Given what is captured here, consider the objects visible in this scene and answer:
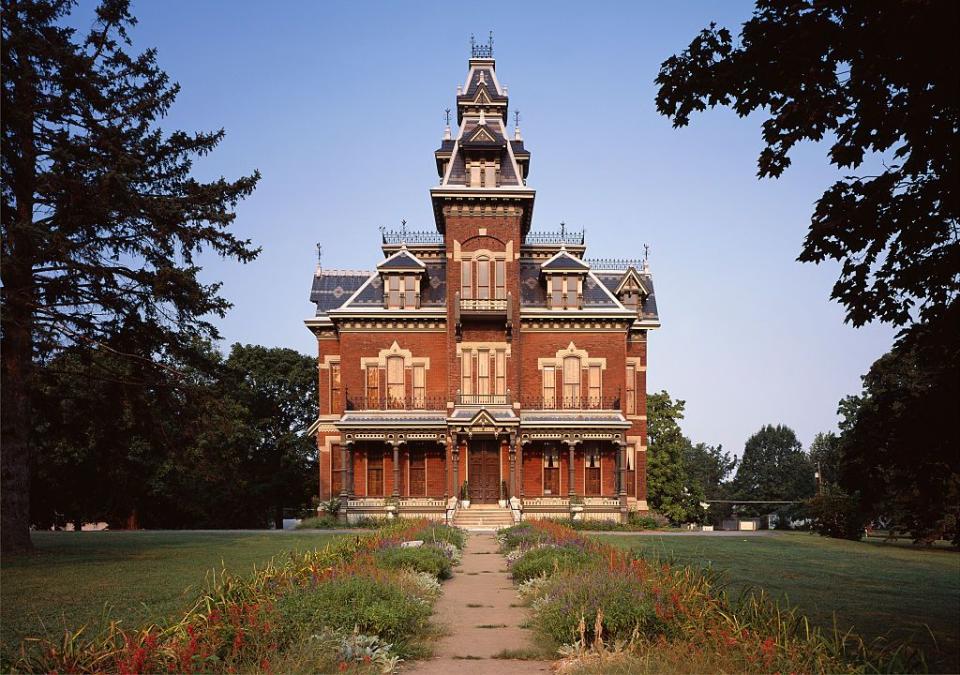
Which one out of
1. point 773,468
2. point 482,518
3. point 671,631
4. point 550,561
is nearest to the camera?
point 671,631

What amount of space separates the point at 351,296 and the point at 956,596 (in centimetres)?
3586

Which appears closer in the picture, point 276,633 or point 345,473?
point 276,633

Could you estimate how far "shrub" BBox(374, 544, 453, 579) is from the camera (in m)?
15.5

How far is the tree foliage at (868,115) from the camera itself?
9.16 meters

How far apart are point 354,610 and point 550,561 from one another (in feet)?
20.4

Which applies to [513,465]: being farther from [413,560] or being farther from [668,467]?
[413,560]

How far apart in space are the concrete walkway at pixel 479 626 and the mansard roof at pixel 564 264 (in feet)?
88.3

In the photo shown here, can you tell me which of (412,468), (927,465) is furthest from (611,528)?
(927,465)

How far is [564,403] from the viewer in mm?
44688

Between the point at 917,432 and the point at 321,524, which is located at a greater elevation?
the point at 917,432

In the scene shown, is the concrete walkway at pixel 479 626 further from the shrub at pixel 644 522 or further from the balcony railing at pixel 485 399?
the balcony railing at pixel 485 399

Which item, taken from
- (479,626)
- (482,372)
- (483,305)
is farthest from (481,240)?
(479,626)

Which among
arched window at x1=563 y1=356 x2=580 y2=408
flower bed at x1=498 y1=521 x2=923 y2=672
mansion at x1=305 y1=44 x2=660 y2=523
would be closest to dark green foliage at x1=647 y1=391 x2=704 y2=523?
mansion at x1=305 y1=44 x2=660 y2=523

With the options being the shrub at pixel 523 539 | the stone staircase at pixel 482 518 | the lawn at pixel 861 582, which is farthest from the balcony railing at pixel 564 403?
the shrub at pixel 523 539
